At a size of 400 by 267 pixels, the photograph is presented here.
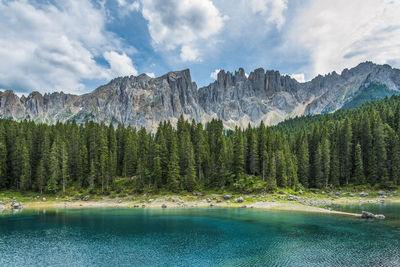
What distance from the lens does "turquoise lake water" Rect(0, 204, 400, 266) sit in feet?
94.4

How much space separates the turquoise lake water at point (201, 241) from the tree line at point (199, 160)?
31125mm

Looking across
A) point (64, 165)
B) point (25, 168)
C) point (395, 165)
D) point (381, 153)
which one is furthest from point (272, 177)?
point (25, 168)

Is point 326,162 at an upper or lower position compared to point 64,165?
lower

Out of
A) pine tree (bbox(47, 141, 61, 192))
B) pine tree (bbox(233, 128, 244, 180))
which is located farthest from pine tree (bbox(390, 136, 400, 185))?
pine tree (bbox(47, 141, 61, 192))

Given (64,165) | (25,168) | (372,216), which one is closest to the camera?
(372,216)

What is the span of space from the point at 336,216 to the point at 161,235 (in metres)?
35.8

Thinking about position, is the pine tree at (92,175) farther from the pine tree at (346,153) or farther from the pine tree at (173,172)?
the pine tree at (346,153)

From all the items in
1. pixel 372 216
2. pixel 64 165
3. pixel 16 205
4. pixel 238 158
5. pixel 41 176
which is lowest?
pixel 372 216

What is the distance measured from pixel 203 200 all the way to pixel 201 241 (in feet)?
128

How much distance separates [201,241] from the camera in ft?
118

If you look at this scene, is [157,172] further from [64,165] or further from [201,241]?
[201,241]

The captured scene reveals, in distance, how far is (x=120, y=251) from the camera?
3241cm

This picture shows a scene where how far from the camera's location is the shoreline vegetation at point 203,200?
2685 inches

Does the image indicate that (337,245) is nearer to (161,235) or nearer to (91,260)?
(161,235)
